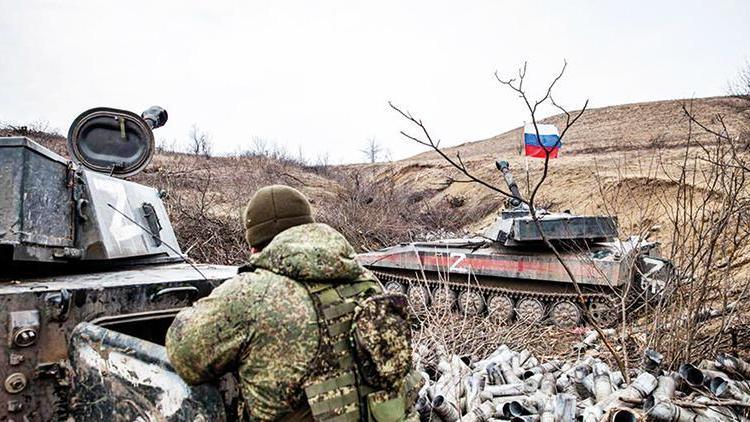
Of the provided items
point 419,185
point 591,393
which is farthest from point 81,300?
point 419,185

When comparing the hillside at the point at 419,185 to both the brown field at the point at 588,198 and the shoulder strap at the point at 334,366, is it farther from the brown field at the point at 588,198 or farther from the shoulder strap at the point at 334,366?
the shoulder strap at the point at 334,366

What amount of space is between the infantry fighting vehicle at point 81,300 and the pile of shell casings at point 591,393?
1899mm

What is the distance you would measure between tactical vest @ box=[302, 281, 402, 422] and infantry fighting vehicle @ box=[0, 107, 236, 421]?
44 cm

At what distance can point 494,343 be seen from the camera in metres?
6.16

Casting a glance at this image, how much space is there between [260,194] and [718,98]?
39802 millimetres

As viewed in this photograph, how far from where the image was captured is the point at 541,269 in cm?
827

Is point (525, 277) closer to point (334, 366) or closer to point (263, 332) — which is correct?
point (334, 366)

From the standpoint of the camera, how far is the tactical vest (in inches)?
78.6

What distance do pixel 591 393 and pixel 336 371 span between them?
9.48 feet

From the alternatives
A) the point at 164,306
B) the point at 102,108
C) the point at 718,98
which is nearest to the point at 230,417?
the point at 164,306

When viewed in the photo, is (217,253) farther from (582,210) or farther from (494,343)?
(582,210)

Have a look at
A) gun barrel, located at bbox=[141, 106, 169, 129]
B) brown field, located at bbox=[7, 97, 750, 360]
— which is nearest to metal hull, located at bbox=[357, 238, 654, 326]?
brown field, located at bbox=[7, 97, 750, 360]

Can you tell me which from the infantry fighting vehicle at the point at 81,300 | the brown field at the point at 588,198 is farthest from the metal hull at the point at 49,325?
the brown field at the point at 588,198

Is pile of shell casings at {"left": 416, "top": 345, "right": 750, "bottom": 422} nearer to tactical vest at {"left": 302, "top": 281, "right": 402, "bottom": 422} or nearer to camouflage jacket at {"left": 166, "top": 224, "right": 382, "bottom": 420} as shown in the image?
tactical vest at {"left": 302, "top": 281, "right": 402, "bottom": 422}
